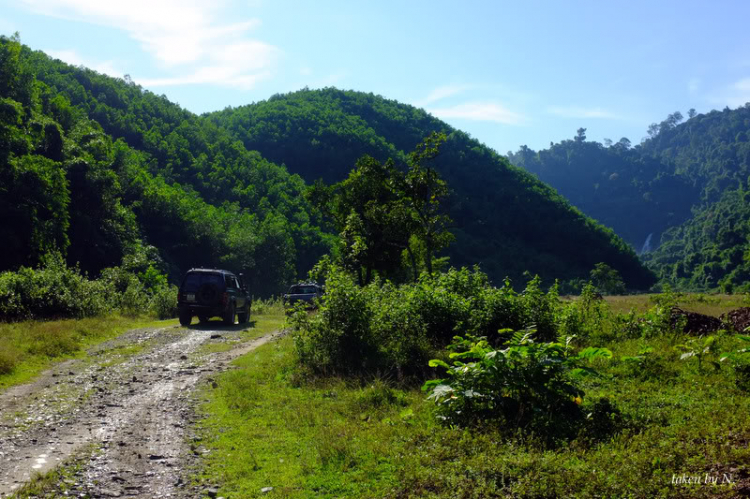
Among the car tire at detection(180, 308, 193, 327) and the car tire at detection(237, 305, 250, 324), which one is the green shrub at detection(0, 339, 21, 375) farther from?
the car tire at detection(237, 305, 250, 324)

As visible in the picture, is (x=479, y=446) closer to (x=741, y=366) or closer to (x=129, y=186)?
(x=741, y=366)

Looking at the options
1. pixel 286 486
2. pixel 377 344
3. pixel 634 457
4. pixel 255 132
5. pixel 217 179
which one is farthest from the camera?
pixel 255 132

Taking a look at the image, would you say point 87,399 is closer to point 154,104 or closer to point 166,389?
point 166,389

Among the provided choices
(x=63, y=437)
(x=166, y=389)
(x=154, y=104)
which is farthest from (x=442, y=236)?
(x=154, y=104)

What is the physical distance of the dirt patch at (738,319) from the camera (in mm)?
14056

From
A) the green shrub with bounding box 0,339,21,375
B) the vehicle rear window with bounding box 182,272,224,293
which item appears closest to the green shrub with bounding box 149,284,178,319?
the vehicle rear window with bounding box 182,272,224,293

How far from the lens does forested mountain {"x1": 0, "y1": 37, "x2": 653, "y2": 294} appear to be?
44.2 metres

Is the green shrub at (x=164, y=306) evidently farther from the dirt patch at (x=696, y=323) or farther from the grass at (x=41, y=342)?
the dirt patch at (x=696, y=323)

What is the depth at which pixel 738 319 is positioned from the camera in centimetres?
1479

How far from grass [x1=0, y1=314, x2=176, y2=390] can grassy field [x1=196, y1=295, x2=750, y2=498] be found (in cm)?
476

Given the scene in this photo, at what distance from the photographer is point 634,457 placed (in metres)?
5.57

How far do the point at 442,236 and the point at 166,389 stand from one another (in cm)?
2214

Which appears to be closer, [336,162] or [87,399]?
[87,399]

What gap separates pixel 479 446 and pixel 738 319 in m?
12.1
